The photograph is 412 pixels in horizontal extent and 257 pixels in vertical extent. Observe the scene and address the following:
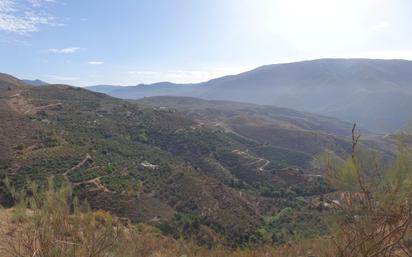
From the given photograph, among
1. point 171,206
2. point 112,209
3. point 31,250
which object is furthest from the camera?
point 171,206

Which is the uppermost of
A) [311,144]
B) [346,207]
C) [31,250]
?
[346,207]

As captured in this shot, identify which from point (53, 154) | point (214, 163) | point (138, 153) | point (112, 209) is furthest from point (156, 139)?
point (112, 209)

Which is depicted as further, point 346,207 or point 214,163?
point 214,163

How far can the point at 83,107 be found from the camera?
67250 mm

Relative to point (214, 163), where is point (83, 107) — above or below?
above

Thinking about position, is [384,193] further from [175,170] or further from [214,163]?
[214,163]

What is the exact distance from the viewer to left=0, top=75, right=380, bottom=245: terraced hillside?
31.6m

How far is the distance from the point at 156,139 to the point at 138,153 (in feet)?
48.5

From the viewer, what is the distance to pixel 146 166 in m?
44.0

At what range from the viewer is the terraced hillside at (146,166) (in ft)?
104

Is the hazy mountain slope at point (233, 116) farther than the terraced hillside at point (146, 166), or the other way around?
the hazy mountain slope at point (233, 116)

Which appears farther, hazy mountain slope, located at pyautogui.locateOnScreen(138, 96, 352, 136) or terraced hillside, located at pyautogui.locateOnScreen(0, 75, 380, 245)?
hazy mountain slope, located at pyautogui.locateOnScreen(138, 96, 352, 136)

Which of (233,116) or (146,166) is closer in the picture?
(146,166)

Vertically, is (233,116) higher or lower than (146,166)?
lower
